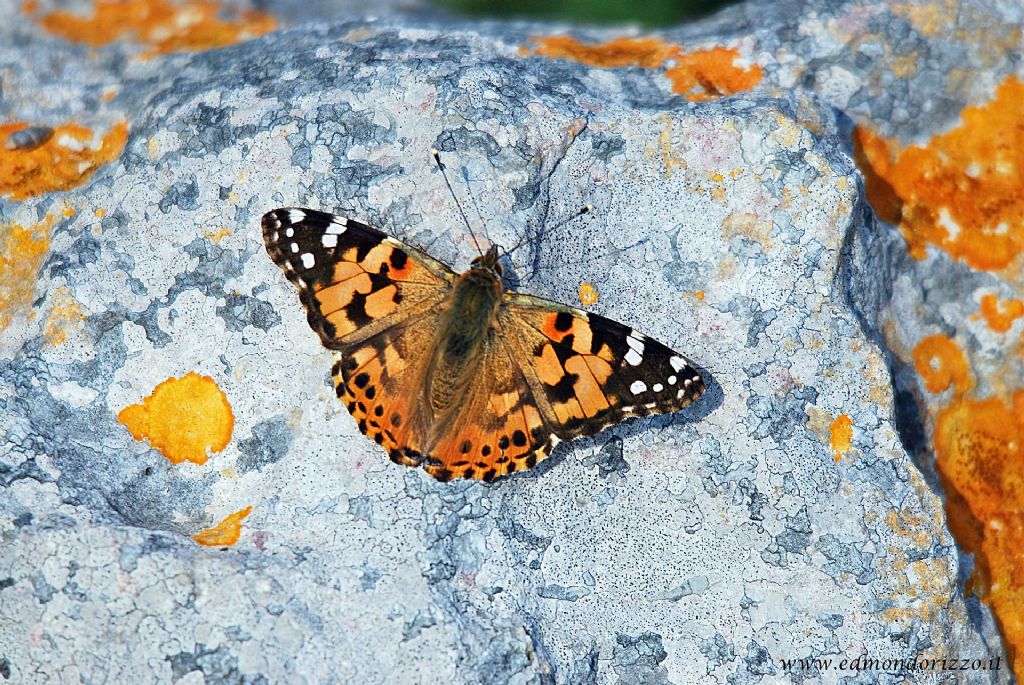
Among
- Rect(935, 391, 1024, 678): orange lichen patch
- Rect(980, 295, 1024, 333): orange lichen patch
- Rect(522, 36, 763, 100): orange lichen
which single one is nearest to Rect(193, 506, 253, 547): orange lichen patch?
Rect(522, 36, 763, 100): orange lichen

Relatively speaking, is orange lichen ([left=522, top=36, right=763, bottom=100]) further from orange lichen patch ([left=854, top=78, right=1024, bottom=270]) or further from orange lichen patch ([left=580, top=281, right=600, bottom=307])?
orange lichen patch ([left=580, top=281, right=600, bottom=307])

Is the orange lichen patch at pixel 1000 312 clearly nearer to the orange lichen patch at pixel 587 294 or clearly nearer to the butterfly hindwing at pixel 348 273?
the orange lichen patch at pixel 587 294

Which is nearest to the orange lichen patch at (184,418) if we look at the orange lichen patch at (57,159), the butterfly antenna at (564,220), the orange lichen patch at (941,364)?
the orange lichen patch at (57,159)

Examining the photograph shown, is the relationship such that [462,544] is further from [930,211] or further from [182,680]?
[930,211]

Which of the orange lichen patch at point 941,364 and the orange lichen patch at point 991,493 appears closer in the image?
the orange lichen patch at point 991,493

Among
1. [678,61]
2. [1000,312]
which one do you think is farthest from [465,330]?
[1000,312]

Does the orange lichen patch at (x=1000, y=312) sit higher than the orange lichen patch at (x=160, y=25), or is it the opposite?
the orange lichen patch at (x=160, y=25)

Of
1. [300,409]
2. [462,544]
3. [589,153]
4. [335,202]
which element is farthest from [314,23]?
[462,544]
